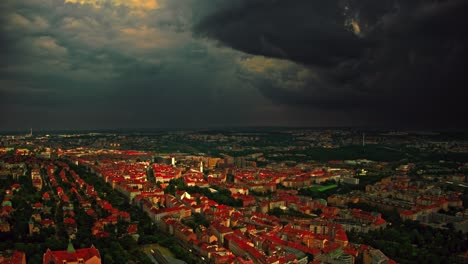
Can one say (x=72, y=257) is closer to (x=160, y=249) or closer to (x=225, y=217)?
(x=160, y=249)

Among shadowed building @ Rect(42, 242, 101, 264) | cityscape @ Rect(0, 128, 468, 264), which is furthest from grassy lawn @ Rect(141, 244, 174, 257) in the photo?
shadowed building @ Rect(42, 242, 101, 264)

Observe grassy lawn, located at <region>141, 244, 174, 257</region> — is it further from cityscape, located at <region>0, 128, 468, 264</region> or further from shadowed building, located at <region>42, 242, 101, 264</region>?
shadowed building, located at <region>42, 242, 101, 264</region>

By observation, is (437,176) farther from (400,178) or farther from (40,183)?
(40,183)

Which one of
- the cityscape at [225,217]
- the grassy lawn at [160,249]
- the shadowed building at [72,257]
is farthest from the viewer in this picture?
the grassy lawn at [160,249]

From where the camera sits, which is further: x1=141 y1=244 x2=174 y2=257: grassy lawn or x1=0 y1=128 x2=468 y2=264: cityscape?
x1=141 y1=244 x2=174 y2=257: grassy lawn

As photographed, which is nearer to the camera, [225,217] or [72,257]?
[72,257]

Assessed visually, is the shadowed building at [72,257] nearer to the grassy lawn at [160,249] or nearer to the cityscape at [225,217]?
the cityscape at [225,217]

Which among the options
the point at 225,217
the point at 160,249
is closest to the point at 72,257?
the point at 160,249

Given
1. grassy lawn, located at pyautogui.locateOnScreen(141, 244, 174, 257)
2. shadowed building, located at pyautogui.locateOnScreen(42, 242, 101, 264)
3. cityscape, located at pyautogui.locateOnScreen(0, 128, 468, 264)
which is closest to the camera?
shadowed building, located at pyautogui.locateOnScreen(42, 242, 101, 264)

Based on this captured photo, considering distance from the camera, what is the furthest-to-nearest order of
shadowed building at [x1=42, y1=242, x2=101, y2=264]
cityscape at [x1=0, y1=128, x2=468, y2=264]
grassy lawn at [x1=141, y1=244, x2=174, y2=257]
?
grassy lawn at [x1=141, y1=244, x2=174, y2=257]
cityscape at [x1=0, y1=128, x2=468, y2=264]
shadowed building at [x1=42, y1=242, x2=101, y2=264]

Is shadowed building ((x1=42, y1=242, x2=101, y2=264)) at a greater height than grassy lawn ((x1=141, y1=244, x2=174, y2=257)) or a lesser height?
greater

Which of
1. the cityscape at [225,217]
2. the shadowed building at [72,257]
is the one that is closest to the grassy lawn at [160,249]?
the cityscape at [225,217]

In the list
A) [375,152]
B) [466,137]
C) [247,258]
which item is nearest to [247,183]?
[247,258]
